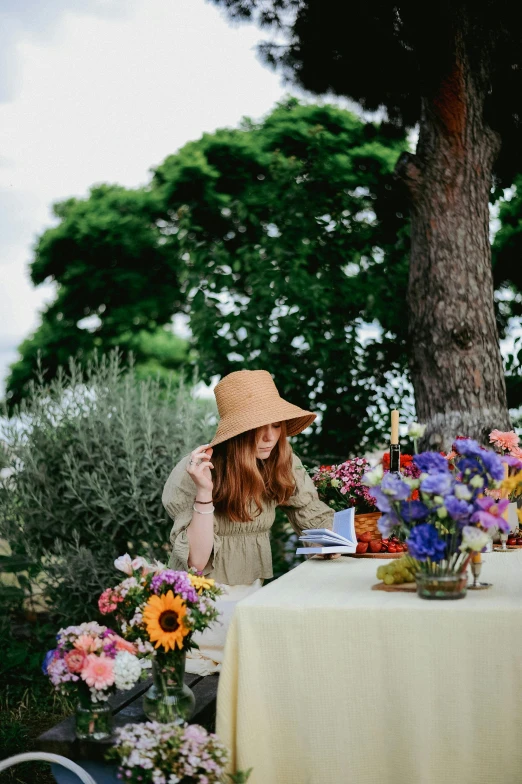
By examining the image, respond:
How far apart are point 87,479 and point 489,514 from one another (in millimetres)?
3228

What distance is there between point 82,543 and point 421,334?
236 cm

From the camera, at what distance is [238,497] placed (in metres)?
3.30

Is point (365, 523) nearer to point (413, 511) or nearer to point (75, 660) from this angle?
point (413, 511)

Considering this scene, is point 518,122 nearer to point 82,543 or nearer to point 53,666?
point 82,543

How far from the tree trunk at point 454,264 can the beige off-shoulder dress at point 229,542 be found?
1.32 m

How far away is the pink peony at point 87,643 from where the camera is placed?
2.48 m

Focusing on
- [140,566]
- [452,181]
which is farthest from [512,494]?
[452,181]

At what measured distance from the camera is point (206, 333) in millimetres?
5559

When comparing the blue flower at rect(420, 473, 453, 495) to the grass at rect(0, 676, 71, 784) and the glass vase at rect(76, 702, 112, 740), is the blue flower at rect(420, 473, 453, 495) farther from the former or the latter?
the grass at rect(0, 676, 71, 784)

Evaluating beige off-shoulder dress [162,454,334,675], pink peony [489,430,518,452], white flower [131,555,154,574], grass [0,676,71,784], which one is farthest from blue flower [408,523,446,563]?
grass [0,676,71,784]

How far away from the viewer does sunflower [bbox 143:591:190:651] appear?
2.45 m

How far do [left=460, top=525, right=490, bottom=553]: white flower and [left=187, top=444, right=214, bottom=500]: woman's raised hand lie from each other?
3.70ft

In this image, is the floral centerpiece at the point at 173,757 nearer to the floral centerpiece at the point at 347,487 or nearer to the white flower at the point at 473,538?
the white flower at the point at 473,538

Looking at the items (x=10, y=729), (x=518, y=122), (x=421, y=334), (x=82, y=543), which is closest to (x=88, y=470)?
(x=82, y=543)
